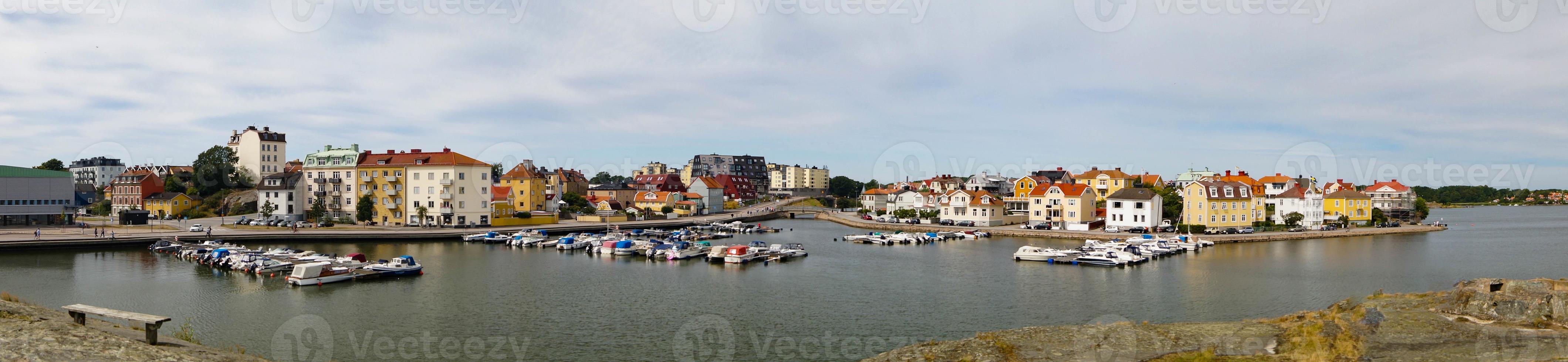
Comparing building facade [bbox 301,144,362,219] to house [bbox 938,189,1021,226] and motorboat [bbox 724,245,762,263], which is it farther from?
house [bbox 938,189,1021,226]

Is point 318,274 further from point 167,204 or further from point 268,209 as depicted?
point 167,204

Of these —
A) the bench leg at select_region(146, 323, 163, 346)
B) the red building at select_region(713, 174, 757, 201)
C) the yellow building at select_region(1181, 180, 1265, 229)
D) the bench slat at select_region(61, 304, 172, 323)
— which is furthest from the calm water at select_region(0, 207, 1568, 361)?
the red building at select_region(713, 174, 757, 201)

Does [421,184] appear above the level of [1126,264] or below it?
above

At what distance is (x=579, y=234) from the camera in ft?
135

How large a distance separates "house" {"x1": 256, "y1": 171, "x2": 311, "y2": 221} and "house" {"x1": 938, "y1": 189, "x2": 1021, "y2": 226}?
1655 inches

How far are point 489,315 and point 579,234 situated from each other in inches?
904

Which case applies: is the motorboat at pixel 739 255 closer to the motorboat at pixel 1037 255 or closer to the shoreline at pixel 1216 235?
the motorboat at pixel 1037 255

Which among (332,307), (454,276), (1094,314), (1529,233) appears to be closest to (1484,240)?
(1529,233)

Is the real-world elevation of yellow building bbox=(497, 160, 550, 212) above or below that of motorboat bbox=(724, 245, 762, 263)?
above

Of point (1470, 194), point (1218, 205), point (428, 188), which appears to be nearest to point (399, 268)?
point (428, 188)

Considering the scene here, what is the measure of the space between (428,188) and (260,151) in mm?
27066

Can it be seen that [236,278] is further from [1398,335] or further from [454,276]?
→ [1398,335]

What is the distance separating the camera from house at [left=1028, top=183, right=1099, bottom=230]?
164ft

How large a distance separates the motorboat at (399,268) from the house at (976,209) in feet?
121
